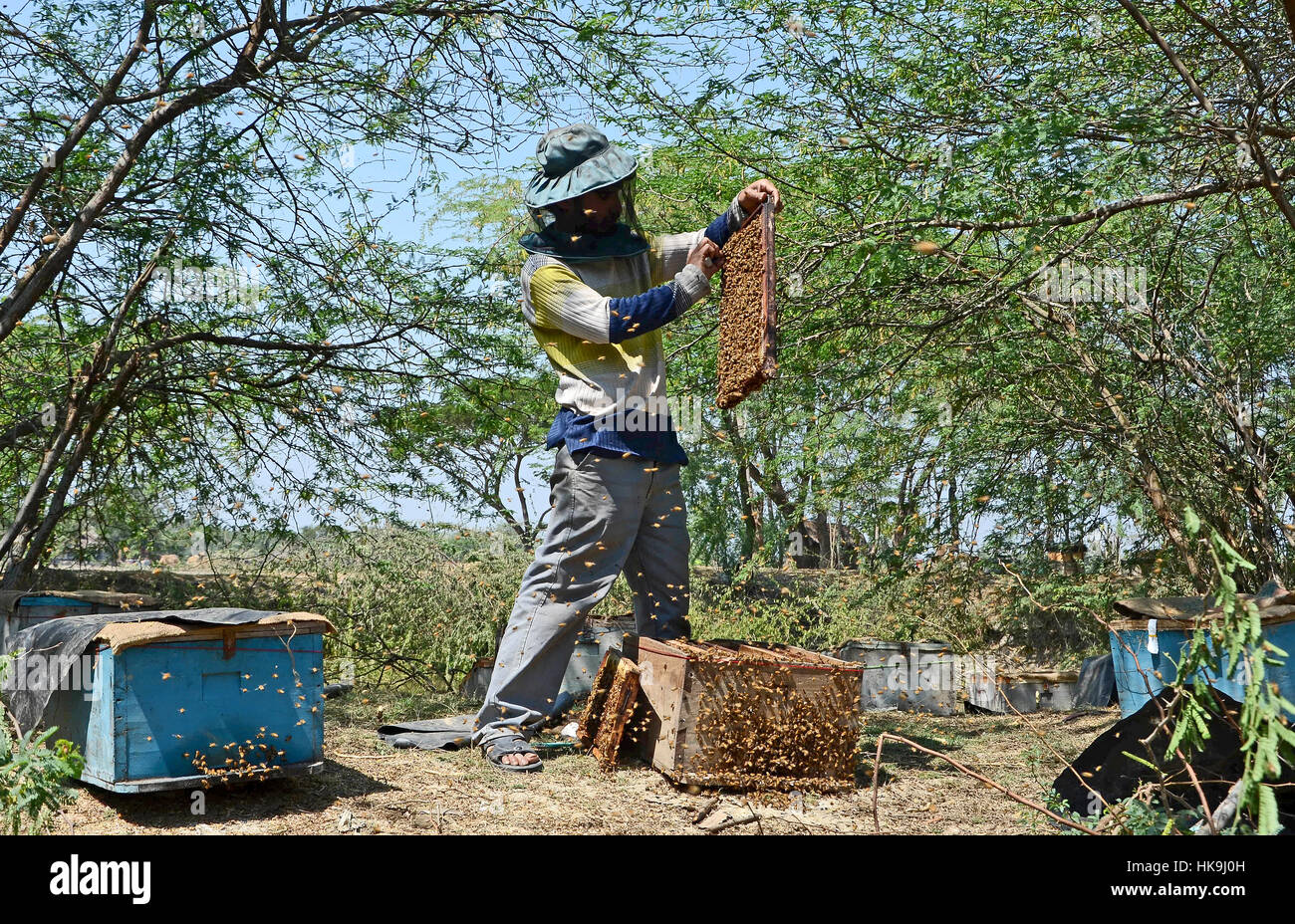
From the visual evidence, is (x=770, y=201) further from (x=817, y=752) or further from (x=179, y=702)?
(x=179, y=702)

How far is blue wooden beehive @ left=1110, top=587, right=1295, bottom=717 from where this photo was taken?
10.4ft

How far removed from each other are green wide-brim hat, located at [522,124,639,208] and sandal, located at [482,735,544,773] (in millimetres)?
1834

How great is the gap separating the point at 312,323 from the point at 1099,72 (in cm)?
385

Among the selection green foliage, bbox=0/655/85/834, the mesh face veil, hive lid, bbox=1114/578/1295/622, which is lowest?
green foliage, bbox=0/655/85/834

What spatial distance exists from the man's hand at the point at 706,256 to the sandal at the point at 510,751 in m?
1.69

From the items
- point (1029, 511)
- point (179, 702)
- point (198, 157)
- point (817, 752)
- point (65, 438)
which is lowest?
point (817, 752)

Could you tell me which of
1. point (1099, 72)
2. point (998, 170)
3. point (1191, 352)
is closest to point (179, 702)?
point (998, 170)

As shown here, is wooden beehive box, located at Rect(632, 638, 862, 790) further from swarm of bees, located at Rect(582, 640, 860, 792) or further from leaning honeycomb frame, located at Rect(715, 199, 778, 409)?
leaning honeycomb frame, located at Rect(715, 199, 778, 409)

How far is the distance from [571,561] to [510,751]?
25.9 inches

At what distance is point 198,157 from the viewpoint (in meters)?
4.91

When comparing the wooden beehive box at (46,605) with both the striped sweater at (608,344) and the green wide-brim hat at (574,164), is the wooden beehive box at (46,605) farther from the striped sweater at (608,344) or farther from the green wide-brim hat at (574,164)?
the green wide-brim hat at (574,164)

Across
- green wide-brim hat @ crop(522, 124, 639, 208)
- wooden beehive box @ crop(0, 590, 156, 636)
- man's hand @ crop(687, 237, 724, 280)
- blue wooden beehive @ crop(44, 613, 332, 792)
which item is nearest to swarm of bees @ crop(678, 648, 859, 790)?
blue wooden beehive @ crop(44, 613, 332, 792)

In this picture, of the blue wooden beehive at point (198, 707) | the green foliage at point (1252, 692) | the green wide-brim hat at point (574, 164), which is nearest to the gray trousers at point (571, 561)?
the blue wooden beehive at point (198, 707)

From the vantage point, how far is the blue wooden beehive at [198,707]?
2.71 metres
